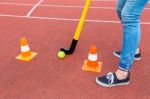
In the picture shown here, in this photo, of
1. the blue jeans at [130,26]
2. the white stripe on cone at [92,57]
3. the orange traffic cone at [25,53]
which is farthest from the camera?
the orange traffic cone at [25,53]

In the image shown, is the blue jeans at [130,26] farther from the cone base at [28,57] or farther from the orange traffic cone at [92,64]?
the cone base at [28,57]

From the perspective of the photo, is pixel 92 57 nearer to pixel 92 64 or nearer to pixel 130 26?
pixel 92 64

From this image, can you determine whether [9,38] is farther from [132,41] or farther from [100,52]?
[132,41]

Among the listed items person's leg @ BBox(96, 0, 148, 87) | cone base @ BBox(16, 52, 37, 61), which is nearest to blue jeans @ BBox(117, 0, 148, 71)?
person's leg @ BBox(96, 0, 148, 87)

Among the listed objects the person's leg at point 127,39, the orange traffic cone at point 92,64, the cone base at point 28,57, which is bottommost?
the cone base at point 28,57

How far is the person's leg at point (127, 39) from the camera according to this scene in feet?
7.36

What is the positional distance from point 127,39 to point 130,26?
0.13 meters

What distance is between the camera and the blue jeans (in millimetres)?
2234

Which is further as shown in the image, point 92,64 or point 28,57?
point 28,57

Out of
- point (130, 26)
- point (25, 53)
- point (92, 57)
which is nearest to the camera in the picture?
point (130, 26)

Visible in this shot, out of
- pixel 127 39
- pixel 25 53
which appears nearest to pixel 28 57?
pixel 25 53

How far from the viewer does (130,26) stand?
7.60 ft

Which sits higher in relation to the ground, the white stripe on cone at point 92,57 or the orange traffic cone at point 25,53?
the white stripe on cone at point 92,57

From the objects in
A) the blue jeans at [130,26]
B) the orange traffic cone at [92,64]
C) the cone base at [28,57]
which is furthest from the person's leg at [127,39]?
the cone base at [28,57]
